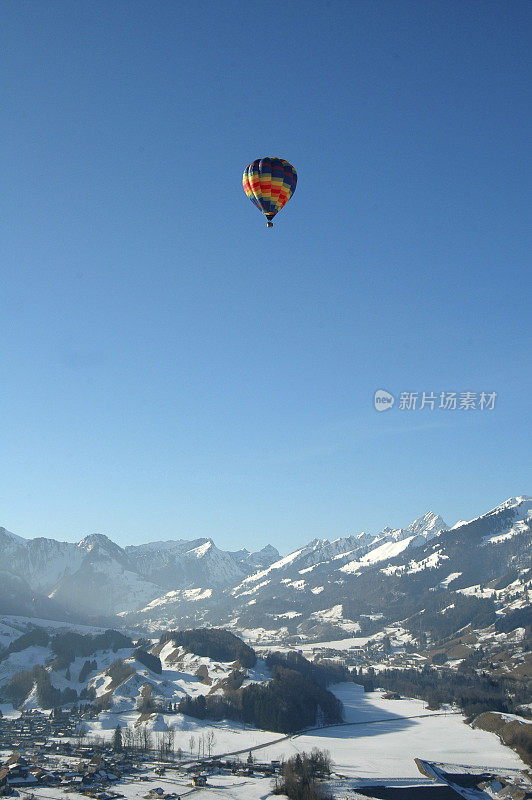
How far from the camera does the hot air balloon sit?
102 metres

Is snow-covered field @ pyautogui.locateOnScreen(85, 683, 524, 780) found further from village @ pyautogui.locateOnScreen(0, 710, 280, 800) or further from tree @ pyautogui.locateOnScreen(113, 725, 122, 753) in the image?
tree @ pyautogui.locateOnScreen(113, 725, 122, 753)

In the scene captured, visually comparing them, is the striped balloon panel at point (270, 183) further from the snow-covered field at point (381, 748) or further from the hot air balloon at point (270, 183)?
the snow-covered field at point (381, 748)

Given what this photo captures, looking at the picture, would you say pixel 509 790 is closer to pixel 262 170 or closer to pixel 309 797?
pixel 309 797

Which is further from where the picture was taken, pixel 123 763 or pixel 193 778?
pixel 123 763

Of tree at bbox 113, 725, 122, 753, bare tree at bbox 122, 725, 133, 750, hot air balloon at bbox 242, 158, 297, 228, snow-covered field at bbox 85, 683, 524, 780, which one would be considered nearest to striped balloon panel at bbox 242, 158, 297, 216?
hot air balloon at bbox 242, 158, 297, 228

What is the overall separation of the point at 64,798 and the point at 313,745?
83159 mm

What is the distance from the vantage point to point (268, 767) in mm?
153500

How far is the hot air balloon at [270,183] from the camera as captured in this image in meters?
102

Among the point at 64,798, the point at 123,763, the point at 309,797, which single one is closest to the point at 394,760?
the point at 309,797

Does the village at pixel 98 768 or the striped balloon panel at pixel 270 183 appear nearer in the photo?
the striped balloon panel at pixel 270 183

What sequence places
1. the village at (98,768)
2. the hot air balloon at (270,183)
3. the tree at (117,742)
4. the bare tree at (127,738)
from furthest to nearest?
the bare tree at (127,738), the tree at (117,742), the village at (98,768), the hot air balloon at (270,183)

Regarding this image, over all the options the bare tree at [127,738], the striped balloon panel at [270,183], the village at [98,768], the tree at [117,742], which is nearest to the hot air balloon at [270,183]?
the striped balloon panel at [270,183]

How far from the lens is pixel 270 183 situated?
102000mm

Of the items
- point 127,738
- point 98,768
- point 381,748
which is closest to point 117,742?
point 127,738
